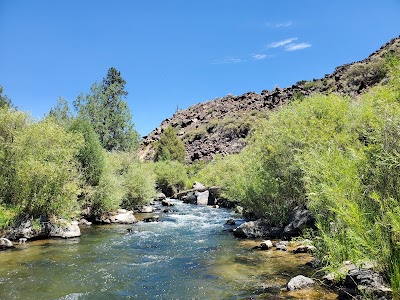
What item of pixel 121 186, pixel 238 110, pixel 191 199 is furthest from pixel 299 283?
pixel 238 110

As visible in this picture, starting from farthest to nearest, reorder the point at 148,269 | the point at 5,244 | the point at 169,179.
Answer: the point at 169,179, the point at 5,244, the point at 148,269

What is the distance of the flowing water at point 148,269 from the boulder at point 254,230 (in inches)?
34.3

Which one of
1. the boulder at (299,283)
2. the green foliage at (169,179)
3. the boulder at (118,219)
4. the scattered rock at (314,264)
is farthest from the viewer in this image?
the green foliage at (169,179)

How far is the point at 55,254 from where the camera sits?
739 inches

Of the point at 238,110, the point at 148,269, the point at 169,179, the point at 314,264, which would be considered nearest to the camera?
the point at 314,264

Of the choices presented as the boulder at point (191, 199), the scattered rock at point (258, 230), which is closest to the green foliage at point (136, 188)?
the boulder at point (191, 199)

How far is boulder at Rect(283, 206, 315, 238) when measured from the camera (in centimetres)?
1983

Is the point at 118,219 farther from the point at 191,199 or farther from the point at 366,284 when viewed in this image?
the point at 366,284

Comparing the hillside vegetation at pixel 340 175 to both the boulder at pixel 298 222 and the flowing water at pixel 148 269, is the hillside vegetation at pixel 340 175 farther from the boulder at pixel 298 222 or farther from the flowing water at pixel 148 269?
the flowing water at pixel 148 269

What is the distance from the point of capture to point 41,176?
22828 mm

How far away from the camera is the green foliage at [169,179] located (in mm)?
68000

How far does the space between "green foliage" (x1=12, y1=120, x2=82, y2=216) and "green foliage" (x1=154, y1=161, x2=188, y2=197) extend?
137ft

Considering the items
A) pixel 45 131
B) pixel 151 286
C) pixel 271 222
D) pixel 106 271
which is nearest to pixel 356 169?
pixel 151 286

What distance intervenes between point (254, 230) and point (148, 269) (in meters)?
9.78
